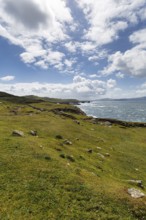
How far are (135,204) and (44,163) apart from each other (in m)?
12.7

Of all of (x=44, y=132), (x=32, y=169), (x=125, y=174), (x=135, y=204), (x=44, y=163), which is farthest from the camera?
(x=44, y=132)

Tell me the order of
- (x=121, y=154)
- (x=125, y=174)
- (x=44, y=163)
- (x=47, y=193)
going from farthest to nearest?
(x=121, y=154)
(x=125, y=174)
(x=44, y=163)
(x=47, y=193)

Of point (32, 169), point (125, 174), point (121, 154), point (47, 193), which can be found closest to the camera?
point (47, 193)

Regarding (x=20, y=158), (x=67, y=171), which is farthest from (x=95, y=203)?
(x=20, y=158)

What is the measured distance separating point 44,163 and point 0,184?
6.81m

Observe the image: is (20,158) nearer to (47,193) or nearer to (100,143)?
(47,193)

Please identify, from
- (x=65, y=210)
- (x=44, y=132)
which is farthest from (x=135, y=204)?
(x=44, y=132)

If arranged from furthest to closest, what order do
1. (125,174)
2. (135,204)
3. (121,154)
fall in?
1. (121,154)
2. (125,174)
3. (135,204)

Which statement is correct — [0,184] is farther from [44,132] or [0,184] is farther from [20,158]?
[44,132]

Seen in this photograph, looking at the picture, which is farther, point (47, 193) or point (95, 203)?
point (47, 193)

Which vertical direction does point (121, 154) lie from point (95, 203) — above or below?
below

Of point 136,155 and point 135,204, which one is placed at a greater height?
point 135,204

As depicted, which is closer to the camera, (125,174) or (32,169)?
(32,169)

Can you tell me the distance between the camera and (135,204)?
1970 cm
